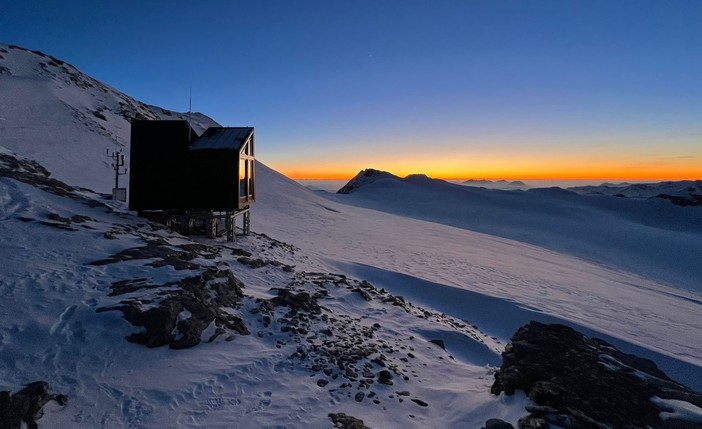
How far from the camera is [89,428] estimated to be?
4758mm

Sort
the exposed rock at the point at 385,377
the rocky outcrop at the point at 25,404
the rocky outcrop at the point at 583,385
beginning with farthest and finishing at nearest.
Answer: the exposed rock at the point at 385,377 < the rocky outcrop at the point at 583,385 < the rocky outcrop at the point at 25,404

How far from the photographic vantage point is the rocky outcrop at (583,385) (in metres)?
5.33

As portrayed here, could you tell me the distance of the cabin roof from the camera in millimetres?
16984

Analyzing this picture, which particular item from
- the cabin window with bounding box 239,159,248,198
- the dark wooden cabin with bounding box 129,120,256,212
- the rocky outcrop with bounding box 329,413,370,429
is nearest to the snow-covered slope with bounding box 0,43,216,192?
the dark wooden cabin with bounding box 129,120,256,212

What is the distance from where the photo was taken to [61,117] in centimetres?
3719

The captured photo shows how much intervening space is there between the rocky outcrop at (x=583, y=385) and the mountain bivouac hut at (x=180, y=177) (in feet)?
44.1

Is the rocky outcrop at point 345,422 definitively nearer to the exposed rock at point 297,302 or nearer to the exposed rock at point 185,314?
the exposed rock at point 185,314

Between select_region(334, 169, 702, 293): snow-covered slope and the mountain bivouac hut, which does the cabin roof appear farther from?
select_region(334, 169, 702, 293): snow-covered slope

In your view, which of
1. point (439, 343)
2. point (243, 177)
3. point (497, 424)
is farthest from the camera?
point (243, 177)

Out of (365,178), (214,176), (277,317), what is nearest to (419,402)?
(277,317)

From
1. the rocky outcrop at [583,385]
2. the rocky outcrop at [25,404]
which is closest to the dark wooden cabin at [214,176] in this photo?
the rocky outcrop at [25,404]

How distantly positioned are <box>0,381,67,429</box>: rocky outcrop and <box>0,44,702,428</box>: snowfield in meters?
0.15

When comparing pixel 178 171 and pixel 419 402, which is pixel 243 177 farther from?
pixel 419 402

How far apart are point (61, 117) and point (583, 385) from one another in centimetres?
4797
